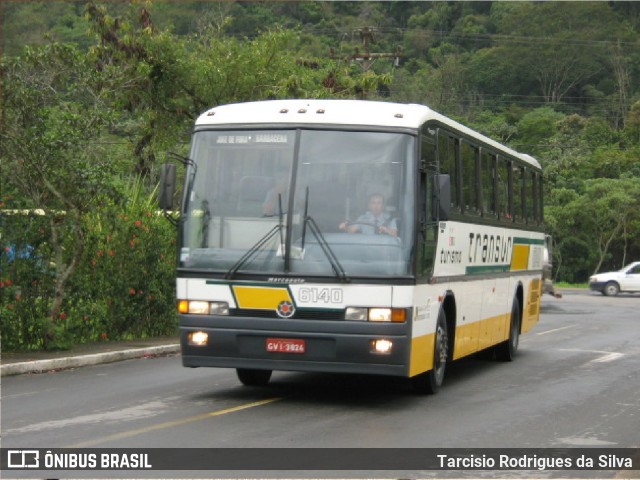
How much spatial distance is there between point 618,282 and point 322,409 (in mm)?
40487

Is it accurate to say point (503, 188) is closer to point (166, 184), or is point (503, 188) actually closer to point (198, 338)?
point (166, 184)

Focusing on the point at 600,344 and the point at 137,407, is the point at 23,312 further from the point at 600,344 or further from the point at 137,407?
the point at 600,344

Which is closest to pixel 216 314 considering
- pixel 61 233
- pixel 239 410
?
pixel 239 410

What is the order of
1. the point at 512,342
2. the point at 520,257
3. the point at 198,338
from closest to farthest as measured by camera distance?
the point at 198,338 < the point at 512,342 < the point at 520,257

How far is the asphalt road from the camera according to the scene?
1041cm

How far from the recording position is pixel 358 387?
567 inches

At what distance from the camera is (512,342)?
19094mm

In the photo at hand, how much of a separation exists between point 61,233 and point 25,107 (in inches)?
71.6

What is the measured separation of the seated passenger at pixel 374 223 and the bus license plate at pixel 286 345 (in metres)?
1.21

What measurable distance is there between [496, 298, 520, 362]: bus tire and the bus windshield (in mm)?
6953

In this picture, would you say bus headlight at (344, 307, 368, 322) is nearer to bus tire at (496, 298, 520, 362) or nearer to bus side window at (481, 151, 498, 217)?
bus side window at (481, 151, 498, 217)

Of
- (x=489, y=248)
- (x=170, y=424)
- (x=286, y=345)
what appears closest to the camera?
(x=170, y=424)

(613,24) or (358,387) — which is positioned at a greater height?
(613,24)

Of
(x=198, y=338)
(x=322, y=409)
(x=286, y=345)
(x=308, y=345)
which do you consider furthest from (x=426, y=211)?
(x=198, y=338)
